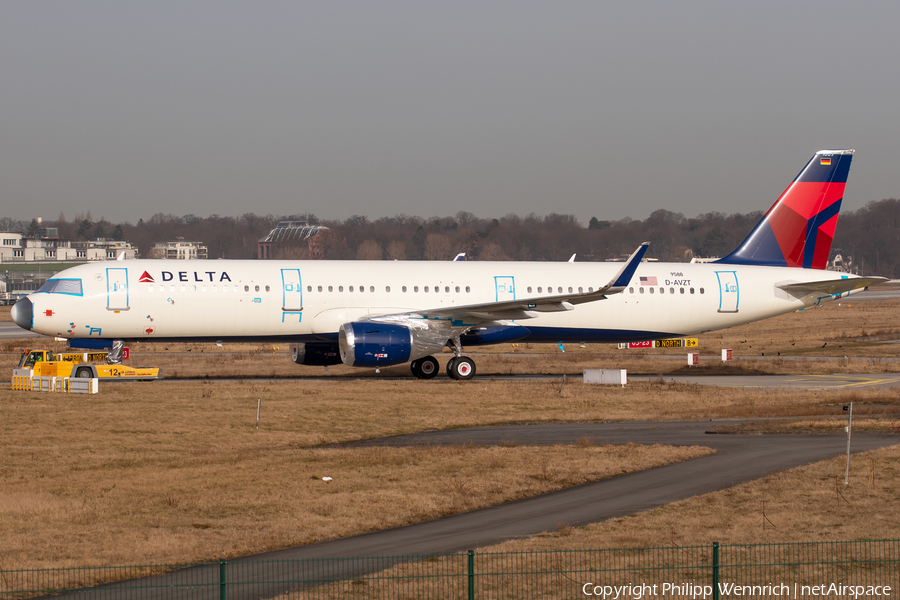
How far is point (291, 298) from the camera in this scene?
39594 millimetres

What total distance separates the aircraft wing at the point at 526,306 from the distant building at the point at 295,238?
14845 centimetres

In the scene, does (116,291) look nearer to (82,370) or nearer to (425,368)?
(82,370)

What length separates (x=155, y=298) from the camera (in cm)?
3847

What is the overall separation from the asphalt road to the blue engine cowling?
30.3 feet

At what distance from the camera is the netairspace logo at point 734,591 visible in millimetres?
13008

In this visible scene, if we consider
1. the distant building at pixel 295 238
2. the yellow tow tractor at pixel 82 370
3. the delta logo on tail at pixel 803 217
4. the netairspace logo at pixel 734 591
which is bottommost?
the netairspace logo at pixel 734 591

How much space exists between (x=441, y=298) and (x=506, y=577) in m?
28.2

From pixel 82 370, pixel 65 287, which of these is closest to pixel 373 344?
pixel 82 370

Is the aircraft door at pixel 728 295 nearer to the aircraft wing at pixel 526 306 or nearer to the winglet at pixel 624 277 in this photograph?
the aircraft wing at pixel 526 306

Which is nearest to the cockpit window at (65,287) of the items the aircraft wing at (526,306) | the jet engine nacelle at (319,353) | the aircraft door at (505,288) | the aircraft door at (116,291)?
the aircraft door at (116,291)

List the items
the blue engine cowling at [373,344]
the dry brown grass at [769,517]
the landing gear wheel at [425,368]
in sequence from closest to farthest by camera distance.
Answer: the dry brown grass at [769,517], the blue engine cowling at [373,344], the landing gear wheel at [425,368]

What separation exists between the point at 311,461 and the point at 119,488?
5.01 metres

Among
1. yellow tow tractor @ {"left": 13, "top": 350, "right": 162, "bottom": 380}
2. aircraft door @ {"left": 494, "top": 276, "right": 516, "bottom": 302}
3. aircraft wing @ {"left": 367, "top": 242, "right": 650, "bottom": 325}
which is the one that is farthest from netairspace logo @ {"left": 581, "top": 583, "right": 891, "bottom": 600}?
yellow tow tractor @ {"left": 13, "top": 350, "right": 162, "bottom": 380}

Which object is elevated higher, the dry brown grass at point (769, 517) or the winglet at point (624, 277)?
the winglet at point (624, 277)
